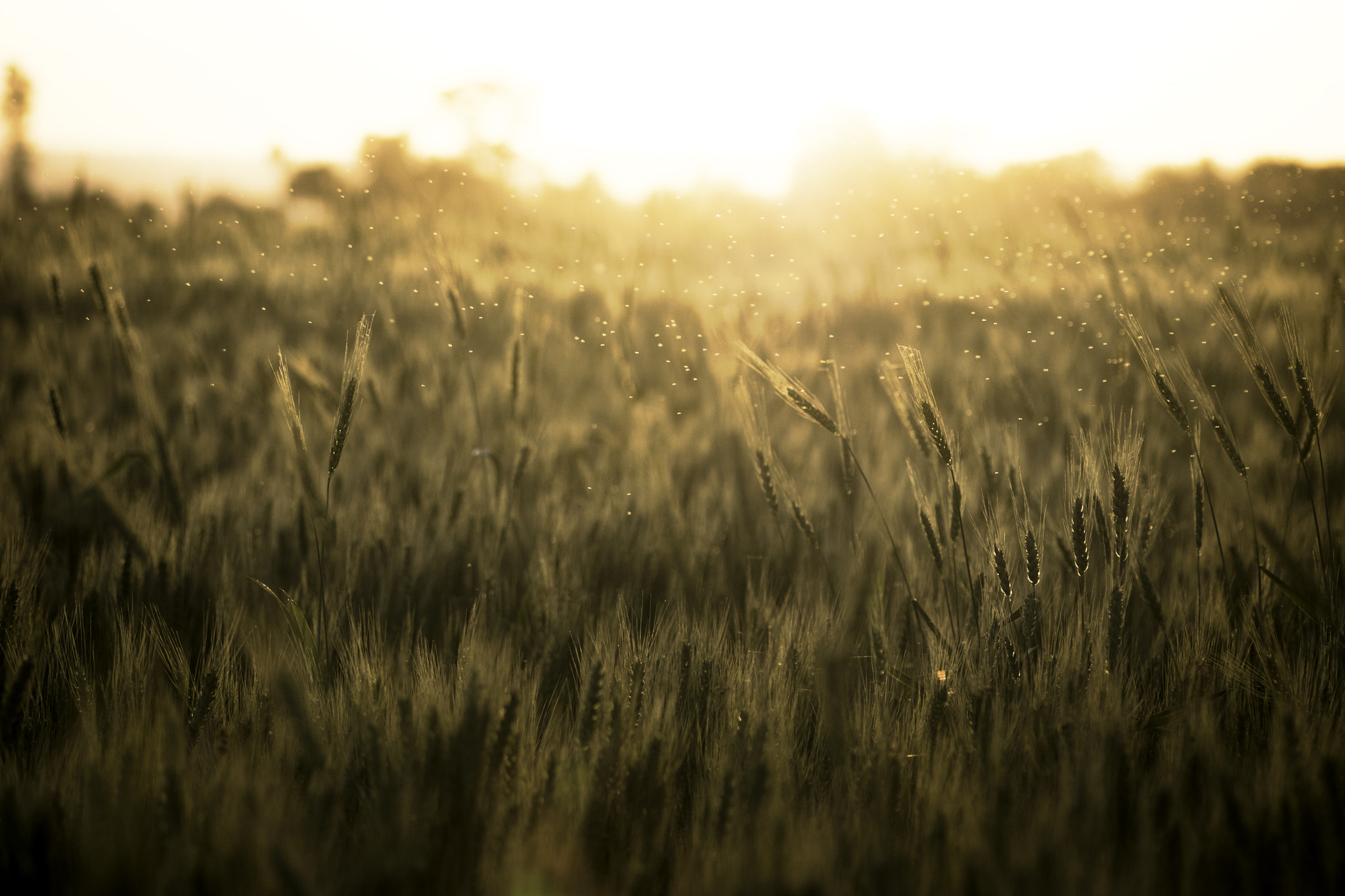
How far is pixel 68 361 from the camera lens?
9.07 feet

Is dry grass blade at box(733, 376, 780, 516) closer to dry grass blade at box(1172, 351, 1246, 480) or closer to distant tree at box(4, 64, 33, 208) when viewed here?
dry grass blade at box(1172, 351, 1246, 480)

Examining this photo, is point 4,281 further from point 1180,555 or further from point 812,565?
point 1180,555

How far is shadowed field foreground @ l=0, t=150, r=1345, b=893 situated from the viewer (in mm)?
754

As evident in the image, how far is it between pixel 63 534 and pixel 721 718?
63.1 inches

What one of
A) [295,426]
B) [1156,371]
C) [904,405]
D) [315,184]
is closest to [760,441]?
[904,405]

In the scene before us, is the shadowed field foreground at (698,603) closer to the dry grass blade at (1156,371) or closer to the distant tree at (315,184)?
the dry grass blade at (1156,371)

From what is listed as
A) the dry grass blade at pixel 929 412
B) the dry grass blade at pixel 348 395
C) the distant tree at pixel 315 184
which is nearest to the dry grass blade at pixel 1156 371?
the dry grass blade at pixel 929 412

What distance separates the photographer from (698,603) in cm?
151

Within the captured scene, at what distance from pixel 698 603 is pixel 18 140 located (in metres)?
4.12

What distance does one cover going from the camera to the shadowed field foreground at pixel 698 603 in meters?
0.75

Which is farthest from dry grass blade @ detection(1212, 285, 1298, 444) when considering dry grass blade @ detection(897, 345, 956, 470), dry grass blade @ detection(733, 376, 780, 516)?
dry grass blade @ detection(733, 376, 780, 516)

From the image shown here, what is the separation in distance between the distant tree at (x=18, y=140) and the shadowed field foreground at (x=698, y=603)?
21.7 inches

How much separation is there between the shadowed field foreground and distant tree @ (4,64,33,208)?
0.55 m

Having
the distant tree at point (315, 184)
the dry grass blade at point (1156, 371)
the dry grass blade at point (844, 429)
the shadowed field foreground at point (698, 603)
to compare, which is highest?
the distant tree at point (315, 184)
